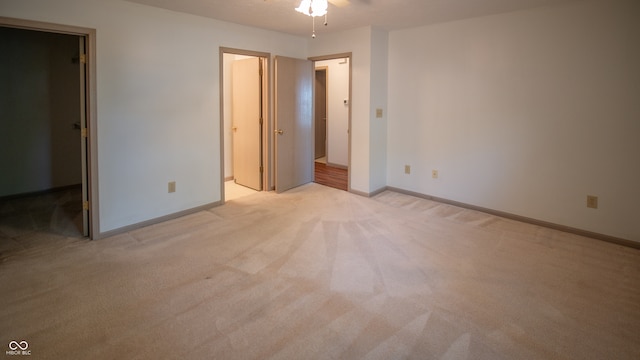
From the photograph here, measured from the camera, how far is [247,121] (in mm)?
5547

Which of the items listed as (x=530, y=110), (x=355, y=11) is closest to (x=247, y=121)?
(x=355, y=11)

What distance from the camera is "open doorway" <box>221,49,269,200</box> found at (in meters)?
5.27

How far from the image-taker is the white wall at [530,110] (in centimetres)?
345

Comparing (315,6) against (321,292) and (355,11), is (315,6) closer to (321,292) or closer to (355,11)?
(355,11)

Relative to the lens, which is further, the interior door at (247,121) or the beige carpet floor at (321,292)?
the interior door at (247,121)

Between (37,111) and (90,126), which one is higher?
(37,111)

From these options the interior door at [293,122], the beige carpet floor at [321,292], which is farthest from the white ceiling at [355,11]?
the beige carpet floor at [321,292]

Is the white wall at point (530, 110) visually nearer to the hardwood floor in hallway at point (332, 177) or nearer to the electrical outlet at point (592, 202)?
the electrical outlet at point (592, 202)

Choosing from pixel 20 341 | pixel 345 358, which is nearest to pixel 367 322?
pixel 345 358

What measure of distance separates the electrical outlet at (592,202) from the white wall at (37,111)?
6.52 meters

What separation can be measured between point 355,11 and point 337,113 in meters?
3.58

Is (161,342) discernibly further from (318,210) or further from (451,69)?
(451,69)

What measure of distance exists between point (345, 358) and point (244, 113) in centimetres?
431

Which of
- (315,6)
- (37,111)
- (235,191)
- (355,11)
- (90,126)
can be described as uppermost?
(355,11)
